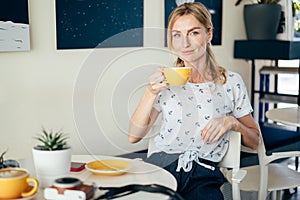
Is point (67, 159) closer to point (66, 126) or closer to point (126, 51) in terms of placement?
point (66, 126)

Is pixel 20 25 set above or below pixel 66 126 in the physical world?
above

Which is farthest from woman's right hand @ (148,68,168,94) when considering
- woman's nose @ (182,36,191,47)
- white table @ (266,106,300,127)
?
white table @ (266,106,300,127)

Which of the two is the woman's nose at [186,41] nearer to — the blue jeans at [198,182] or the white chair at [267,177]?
the blue jeans at [198,182]

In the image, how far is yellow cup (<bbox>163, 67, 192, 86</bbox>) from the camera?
59.4 inches

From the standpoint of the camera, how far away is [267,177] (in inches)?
88.2

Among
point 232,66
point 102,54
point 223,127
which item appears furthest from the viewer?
point 232,66

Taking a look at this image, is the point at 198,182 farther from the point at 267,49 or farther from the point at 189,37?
the point at 267,49

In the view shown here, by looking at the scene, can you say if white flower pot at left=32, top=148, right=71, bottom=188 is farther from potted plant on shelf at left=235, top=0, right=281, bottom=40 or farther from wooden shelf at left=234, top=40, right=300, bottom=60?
potted plant on shelf at left=235, top=0, right=281, bottom=40

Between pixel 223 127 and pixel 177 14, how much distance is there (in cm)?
48

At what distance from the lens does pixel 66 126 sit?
8.68ft

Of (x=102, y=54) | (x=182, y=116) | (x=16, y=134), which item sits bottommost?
(x=16, y=134)

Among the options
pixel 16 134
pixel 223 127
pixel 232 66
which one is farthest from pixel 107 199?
pixel 232 66

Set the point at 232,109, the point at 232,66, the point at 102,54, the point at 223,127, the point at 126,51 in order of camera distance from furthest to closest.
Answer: the point at 232,66 → the point at 126,51 → the point at 102,54 → the point at 232,109 → the point at 223,127

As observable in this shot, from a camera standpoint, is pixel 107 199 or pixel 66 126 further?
pixel 66 126
